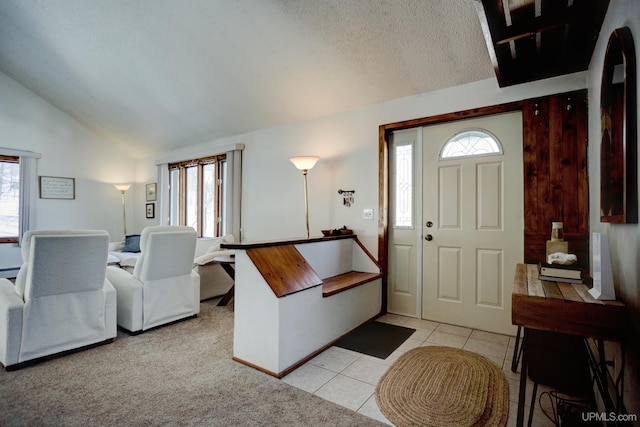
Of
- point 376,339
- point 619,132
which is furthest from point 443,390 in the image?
point 619,132

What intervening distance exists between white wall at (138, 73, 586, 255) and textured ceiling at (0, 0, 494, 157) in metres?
0.15

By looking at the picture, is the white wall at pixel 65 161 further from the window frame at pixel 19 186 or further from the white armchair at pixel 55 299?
the white armchair at pixel 55 299

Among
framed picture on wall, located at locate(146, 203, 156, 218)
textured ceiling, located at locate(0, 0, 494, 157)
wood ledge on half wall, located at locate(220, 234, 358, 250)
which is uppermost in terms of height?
textured ceiling, located at locate(0, 0, 494, 157)

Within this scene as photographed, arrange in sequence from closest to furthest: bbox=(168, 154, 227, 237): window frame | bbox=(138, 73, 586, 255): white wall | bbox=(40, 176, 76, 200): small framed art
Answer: bbox=(138, 73, 586, 255): white wall → bbox=(168, 154, 227, 237): window frame → bbox=(40, 176, 76, 200): small framed art

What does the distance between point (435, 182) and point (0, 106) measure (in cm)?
670

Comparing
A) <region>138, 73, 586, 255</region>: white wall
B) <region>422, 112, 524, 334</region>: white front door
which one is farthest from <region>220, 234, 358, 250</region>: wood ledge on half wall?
<region>422, 112, 524, 334</region>: white front door

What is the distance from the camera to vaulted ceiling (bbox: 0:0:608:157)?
2678 mm

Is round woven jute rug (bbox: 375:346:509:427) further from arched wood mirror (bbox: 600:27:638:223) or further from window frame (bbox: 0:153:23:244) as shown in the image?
window frame (bbox: 0:153:23:244)

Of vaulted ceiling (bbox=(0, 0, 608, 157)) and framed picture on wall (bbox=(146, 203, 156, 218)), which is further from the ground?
vaulted ceiling (bbox=(0, 0, 608, 157))

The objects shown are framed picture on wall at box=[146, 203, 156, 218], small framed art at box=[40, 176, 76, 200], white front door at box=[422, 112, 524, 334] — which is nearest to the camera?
white front door at box=[422, 112, 524, 334]

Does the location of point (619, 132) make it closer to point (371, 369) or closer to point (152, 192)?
point (371, 369)

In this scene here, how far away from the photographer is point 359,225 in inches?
144

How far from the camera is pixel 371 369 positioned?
2275 millimetres

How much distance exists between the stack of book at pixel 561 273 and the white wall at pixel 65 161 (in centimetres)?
710
